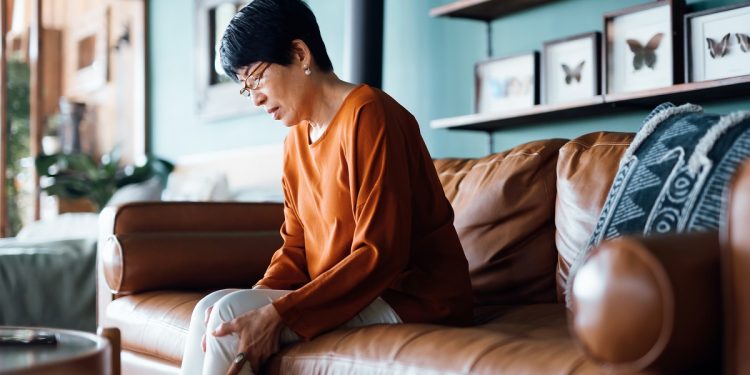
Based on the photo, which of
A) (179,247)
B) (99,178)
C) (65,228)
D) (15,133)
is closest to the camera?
(179,247)

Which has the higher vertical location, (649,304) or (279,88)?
(279,88)

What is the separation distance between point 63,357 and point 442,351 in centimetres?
57

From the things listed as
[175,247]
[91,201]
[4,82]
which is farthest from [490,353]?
[4,82]

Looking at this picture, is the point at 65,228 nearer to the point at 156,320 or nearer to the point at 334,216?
the point at 156,320

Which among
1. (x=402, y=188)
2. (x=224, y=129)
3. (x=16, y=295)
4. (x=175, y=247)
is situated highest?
(x=224, y=129)

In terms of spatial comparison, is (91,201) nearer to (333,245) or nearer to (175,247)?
(175,247)

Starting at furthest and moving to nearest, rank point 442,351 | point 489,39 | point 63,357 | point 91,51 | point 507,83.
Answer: point 91,51 < point 489,39 < point 507,83 < point 442,351 < point 63,357

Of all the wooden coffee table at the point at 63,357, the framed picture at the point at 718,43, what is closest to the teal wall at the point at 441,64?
the framed picture at the point at 718,43

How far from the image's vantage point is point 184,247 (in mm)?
2363

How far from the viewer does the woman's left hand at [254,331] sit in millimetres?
1539

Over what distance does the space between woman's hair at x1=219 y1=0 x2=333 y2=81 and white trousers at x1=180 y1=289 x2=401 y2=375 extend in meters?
0.47

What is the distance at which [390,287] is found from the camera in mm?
1699

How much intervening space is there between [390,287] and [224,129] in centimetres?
281

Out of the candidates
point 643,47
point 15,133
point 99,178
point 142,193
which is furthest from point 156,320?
point 15,133
